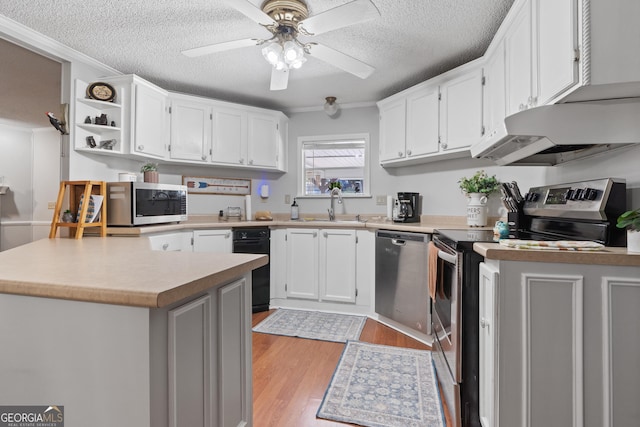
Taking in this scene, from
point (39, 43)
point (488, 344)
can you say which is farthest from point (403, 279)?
point (39, 43)

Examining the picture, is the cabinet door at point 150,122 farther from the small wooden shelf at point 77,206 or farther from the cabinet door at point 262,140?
the cabinet door at point 262,140

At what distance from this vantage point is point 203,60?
9.34ft

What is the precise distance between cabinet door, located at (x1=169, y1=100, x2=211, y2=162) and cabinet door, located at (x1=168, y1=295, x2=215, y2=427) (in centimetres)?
286

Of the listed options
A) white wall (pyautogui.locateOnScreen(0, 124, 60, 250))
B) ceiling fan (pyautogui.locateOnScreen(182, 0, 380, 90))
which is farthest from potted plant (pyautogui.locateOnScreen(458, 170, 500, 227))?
white wall (pyautogui.locateOnScreen(0, 124, 60, 250))

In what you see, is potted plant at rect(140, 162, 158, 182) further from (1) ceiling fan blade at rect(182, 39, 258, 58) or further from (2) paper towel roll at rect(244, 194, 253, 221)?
(1) ceiling fan blade at rect(182, 39, 258, 58)

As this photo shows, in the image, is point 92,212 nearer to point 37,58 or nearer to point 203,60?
point 203,60

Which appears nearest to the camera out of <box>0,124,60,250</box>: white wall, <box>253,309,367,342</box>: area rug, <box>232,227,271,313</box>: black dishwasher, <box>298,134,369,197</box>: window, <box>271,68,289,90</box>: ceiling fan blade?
<box>271,68,289,90</box>: ceiling fan blade

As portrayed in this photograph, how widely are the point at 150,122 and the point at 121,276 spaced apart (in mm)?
2724

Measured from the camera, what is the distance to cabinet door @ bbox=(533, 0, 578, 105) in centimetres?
131

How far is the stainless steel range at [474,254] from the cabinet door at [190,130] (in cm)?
269

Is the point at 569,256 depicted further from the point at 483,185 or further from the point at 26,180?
the point at 26,180

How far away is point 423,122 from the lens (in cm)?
304

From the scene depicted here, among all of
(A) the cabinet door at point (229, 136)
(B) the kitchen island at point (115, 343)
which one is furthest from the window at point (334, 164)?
(B) the kitchen island at point (115, 343)

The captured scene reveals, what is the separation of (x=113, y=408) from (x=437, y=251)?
1.78 m
